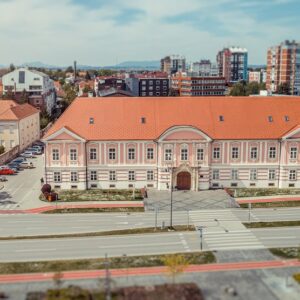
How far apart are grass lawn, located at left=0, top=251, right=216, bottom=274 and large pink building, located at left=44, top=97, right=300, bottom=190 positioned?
79.1 ft

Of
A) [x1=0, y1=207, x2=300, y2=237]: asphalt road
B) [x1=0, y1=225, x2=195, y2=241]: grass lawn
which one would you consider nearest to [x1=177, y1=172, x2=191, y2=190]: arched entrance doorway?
[x1=0, y1=207, x2=300, y2=237]: asphalt road

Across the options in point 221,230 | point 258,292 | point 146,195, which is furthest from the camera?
point 146,195

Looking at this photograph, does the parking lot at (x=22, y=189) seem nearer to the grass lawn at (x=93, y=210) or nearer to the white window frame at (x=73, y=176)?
the grass lawn at (x=93, y=210)

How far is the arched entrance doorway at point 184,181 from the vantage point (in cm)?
6862

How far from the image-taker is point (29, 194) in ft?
220

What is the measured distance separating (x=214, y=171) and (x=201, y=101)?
1074 centimetres

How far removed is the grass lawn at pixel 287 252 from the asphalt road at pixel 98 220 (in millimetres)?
9617

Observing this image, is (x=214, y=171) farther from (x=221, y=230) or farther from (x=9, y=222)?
(x=9, y=222)

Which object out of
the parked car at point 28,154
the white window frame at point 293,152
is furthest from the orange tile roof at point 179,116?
the parked car at point 28,154

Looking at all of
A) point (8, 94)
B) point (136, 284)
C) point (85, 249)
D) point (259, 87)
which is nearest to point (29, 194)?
point (85, 249)

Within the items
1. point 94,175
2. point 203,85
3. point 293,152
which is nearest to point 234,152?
point 293,152

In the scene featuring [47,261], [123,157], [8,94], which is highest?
[8,94]

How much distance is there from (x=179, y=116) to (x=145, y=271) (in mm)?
32958

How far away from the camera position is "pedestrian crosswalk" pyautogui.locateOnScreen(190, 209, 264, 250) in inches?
1873
